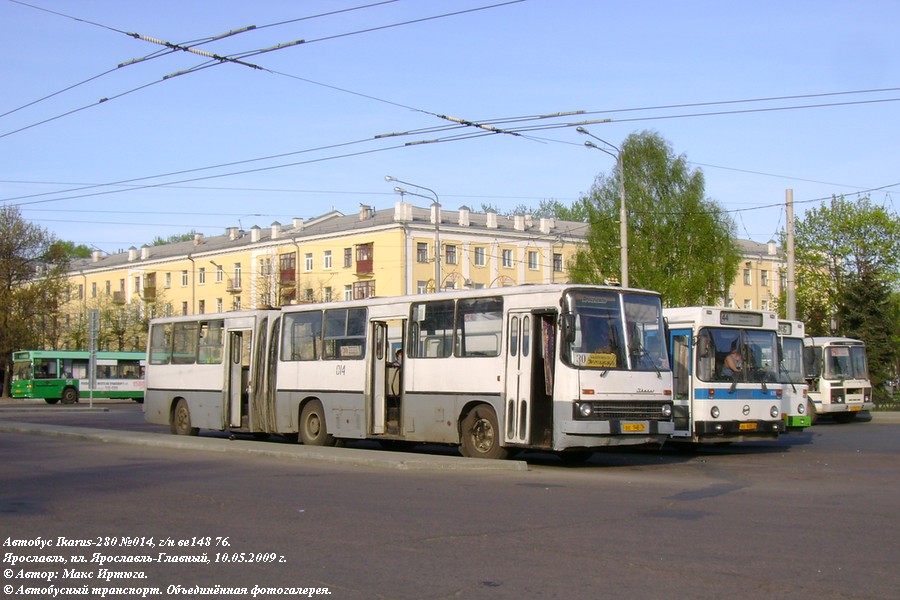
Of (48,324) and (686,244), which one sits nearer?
(686,244)

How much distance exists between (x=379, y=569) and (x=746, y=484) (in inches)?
338

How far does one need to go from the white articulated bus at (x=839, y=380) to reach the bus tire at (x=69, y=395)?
134 ft

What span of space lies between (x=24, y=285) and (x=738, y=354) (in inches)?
2185

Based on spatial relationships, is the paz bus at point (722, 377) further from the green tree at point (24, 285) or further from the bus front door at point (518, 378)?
the green tree at point (24, 285)

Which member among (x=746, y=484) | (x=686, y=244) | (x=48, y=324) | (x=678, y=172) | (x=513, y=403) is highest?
(x=678, y=172)

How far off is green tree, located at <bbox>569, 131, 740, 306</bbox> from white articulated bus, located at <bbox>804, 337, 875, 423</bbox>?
23.0 meters

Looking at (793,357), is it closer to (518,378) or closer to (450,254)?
(518,378)

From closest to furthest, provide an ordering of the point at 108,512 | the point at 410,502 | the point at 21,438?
the point at 108,512 < the point at 410,502 < the point at 21,438

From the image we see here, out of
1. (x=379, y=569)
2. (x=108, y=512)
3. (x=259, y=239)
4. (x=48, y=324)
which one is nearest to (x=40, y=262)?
(x=48, y=324)

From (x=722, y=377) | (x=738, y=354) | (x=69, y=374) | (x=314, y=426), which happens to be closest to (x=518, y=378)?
(x=722, y=377)

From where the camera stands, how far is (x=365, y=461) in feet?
57.1

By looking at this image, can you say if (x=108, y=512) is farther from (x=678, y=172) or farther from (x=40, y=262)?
(x=40, y=262)

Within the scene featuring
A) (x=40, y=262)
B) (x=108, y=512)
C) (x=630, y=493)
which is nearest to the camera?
(x=108, y=512)

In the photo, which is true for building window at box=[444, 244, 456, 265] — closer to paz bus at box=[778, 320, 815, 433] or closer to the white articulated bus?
the white articulated bus
